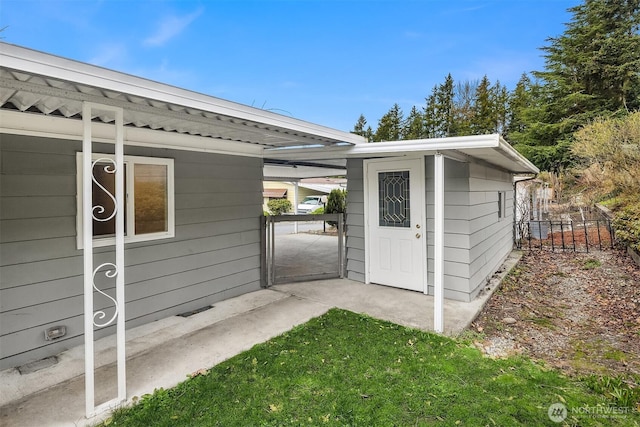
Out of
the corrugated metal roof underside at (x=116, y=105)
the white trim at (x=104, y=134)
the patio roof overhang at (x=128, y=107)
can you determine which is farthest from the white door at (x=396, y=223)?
the white trim at (x=104, y=134)

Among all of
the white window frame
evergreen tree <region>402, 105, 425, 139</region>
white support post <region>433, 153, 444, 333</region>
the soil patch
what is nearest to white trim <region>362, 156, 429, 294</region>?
the soil patch

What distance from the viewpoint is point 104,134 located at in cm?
346

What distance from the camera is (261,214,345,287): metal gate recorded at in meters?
5.44

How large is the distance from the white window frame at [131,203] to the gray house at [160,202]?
0.6 inches

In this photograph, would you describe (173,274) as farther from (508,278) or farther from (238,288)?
(508,278)

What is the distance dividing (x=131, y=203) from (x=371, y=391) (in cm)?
317

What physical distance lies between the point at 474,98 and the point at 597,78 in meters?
7.04

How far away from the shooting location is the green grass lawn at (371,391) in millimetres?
2311

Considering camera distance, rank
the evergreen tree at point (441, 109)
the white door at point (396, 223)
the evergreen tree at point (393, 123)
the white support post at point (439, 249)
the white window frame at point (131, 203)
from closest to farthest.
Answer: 1. the white window frame at point (131, 203)
2. the white support post at point (439, 249)
3. the white door at point (396, 223)
4. the evergreen tree at point (441, 109)
5. the evergreen tree at point (393, 123)

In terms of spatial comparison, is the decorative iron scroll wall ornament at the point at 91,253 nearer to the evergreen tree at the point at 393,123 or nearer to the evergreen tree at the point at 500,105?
the evergreen tree at the point at 393,123

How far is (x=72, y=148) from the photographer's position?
3.28 meters

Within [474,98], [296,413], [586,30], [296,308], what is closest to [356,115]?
[474,98]

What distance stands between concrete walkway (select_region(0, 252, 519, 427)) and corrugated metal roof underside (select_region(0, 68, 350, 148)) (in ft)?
7.10

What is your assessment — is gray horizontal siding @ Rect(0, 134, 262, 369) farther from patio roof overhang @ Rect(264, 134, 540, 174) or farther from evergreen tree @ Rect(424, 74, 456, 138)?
evergreen tree @ Rect(424, 74, 456, 138)
